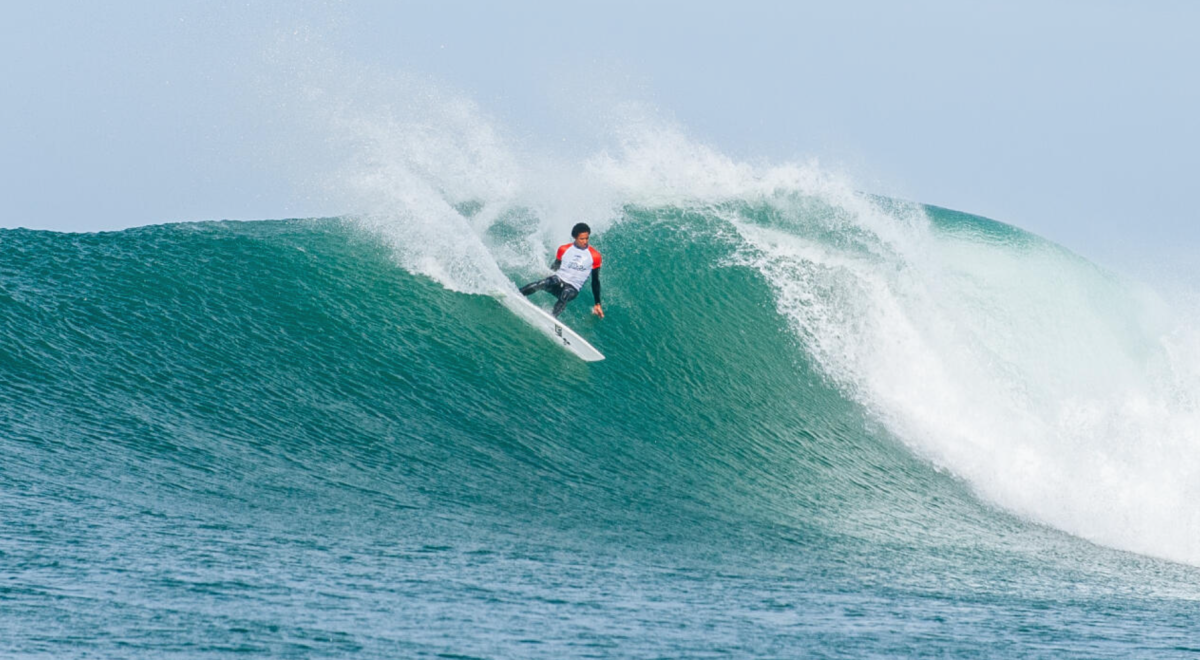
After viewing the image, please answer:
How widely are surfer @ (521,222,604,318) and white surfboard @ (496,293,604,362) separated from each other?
0.24 m

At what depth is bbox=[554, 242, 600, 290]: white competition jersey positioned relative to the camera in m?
10.2

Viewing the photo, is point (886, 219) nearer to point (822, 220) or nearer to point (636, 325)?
point (822, 220)

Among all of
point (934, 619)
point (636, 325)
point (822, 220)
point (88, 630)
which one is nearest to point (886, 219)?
point (822, 220)

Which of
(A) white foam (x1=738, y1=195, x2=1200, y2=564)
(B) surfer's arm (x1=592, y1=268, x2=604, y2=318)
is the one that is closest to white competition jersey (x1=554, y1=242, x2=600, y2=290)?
(B) surfer's arm (x1=592, y1=268, x2=604, y2=318)

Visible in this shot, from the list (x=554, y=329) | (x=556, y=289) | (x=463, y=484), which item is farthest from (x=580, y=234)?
(x=463, y=484)

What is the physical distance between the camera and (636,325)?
1076 centimetres

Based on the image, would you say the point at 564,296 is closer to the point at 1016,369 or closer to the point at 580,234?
the point at 580,234

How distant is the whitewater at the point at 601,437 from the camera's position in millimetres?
4750

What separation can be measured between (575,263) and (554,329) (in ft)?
2.57

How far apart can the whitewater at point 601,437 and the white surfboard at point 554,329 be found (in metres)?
0.20

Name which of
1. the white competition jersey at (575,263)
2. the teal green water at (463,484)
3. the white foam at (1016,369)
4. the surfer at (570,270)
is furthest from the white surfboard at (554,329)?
the white foam at (1016,369)

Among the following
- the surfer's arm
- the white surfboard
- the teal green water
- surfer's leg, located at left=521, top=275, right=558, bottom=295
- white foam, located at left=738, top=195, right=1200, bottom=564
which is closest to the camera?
the teal green water

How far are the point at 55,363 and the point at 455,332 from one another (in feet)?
11.3

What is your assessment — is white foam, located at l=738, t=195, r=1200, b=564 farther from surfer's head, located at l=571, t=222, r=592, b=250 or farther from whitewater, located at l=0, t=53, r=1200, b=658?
surfer's head, located at l=571, t=222, r=592, b=250
